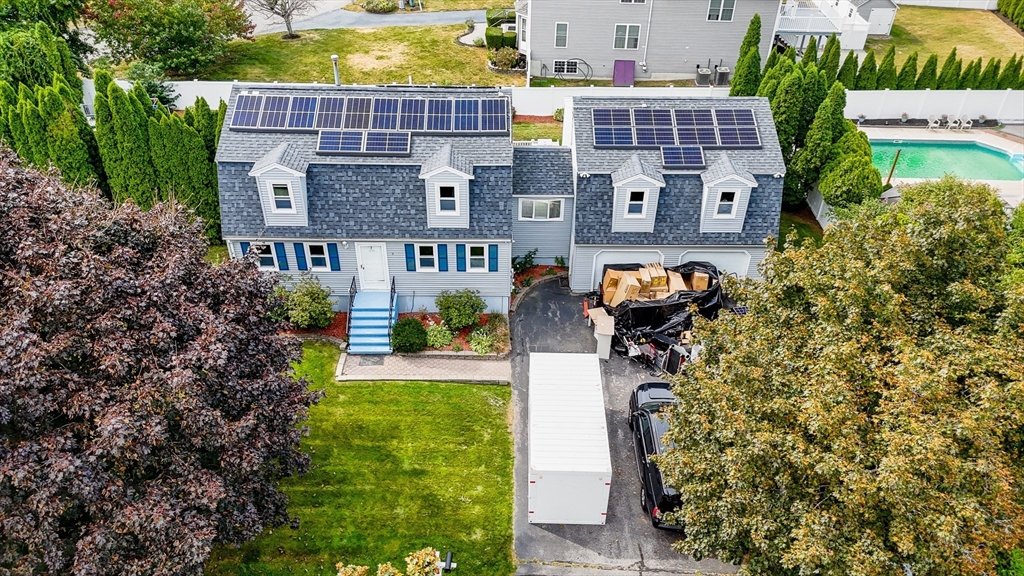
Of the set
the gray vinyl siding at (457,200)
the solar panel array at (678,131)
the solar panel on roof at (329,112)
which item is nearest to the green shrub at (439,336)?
the gray vinyl siding at (457,200)

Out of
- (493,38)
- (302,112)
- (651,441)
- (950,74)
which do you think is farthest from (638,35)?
(651,441)

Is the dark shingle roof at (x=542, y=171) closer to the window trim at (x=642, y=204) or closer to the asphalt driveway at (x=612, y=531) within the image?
the window trim at (x=642, y=204)

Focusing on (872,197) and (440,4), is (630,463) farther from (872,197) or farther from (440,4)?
(440,4)

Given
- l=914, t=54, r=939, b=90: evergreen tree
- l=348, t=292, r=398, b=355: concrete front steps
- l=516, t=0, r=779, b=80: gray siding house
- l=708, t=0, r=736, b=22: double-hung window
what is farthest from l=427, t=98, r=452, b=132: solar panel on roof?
l=914, t=54, r=939, b=90: evergreen tree

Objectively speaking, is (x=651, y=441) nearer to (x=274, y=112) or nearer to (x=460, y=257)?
(x=460, y=257)

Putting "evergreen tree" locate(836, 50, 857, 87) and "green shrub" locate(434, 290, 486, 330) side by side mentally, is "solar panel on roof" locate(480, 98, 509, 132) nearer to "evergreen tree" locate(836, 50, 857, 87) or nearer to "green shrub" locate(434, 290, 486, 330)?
"green shrub" locate(434, 290, 486, 330)
